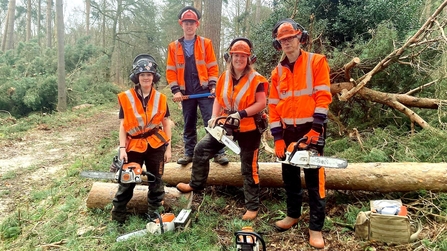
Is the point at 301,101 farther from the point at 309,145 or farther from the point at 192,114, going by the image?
the point at 192,114

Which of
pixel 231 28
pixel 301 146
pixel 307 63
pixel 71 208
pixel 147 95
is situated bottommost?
pixel 71 208

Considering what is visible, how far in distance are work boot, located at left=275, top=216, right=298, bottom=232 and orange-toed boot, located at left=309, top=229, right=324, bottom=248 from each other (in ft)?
0.98

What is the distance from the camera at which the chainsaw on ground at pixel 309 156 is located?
111 inches

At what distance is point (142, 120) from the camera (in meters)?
3.48

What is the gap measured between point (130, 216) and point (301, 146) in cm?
231

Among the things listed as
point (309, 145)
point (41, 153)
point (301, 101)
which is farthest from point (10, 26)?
point (309, 145)

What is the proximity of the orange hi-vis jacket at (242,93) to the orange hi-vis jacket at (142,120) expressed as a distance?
72cm

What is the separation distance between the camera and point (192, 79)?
14.6 feet

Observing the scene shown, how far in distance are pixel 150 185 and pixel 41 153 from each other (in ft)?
16.1

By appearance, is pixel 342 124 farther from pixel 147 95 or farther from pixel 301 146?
pixel 147 95

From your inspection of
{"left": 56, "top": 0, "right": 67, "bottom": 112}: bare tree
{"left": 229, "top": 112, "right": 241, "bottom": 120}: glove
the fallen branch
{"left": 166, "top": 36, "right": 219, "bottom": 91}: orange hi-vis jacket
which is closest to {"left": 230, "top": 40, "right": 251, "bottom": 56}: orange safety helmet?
{"left": 229, "top": 112, "right": 241, "bottom": 120}: glove

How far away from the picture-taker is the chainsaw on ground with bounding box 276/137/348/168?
9.29 ft

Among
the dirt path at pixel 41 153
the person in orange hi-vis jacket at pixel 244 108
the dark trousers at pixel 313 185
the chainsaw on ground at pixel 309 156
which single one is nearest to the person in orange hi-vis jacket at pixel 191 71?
the person in orange hi-vis jacket at pixel 244 108

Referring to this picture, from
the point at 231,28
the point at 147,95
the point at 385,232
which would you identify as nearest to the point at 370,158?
the point at 385,232
